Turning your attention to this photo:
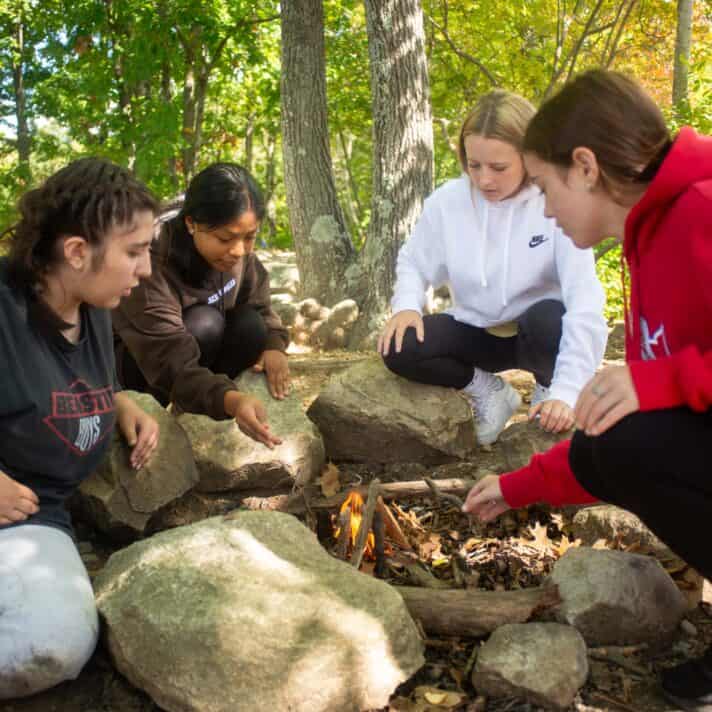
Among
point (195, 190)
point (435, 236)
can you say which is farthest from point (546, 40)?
point (195, 190)

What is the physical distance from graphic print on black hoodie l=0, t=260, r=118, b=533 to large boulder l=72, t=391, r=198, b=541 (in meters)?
0.29

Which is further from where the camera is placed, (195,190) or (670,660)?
(195,190)

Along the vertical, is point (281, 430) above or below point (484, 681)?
above

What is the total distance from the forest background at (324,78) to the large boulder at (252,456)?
2.92 m

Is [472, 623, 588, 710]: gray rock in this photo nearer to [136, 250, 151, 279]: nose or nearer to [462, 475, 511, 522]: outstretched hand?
[462, 475, 511, 522]: outstretched hand

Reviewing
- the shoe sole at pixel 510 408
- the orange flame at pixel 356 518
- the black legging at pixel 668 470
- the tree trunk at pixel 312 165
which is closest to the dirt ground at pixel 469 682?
the orange flame at pixel 356 518

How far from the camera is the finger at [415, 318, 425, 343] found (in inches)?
125

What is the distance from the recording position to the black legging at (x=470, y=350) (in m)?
3.15

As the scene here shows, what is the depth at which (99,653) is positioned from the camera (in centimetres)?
210

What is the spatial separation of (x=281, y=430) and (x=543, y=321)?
45.3 inches

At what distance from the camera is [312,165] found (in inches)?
247

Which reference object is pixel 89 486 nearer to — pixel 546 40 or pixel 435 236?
pixel 435 236

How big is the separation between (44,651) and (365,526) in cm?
96

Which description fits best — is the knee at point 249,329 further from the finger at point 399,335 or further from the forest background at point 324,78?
the forest background at point 324,78
